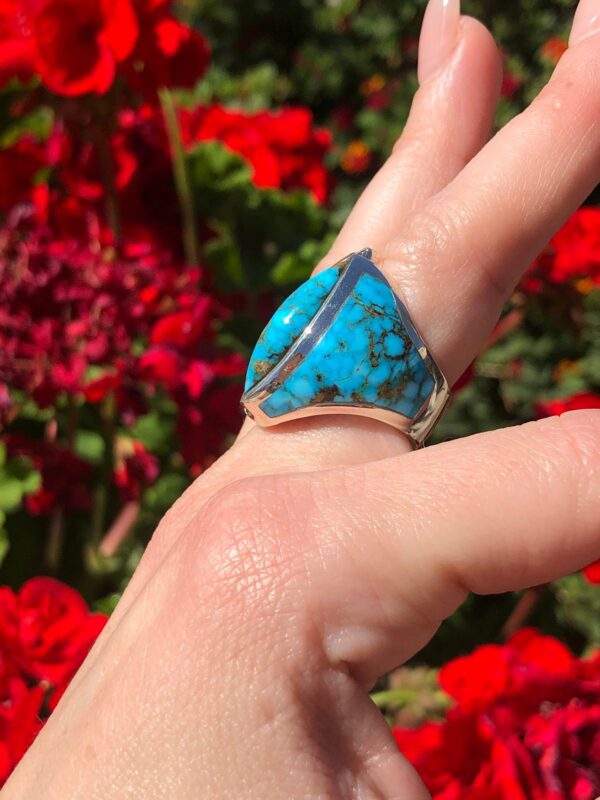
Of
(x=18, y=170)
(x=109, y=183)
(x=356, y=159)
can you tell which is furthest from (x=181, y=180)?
(x=356, y=159)

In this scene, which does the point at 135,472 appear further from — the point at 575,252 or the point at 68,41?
the point at 575,252

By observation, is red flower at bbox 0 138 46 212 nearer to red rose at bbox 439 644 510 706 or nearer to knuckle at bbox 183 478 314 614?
knuckle at bbox 183 478 314 614

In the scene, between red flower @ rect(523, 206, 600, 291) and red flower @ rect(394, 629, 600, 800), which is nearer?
red flower @ rect(394, 629, 600, 800)

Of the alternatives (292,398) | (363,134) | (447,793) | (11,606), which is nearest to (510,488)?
(292,398)

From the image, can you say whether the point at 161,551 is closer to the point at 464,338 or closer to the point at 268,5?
the point at 464,338

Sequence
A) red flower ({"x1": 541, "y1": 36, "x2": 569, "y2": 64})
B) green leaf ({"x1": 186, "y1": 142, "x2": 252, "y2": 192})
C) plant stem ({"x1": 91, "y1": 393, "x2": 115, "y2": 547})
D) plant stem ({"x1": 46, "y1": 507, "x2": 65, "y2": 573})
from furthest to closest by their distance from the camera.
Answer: red flower ({"x1": 541, "y1": 36, "x2": 569, "y2": 64}) < green leaf ({"x1": 186, "y1": 142, "x2": 252, "y2": 192}) < plant stem ({"x1": 46, "y1": 507, "x2": 65, "y2": 573}) < plant stem ({"x1": 91, "y1": 393, "x2": 115, "y2": 547})

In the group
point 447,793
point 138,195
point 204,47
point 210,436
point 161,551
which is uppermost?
point 204,47

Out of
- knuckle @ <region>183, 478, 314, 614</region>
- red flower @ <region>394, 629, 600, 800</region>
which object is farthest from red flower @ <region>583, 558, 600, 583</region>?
knuckle @ <region>183, 478, 314, 614</region>
